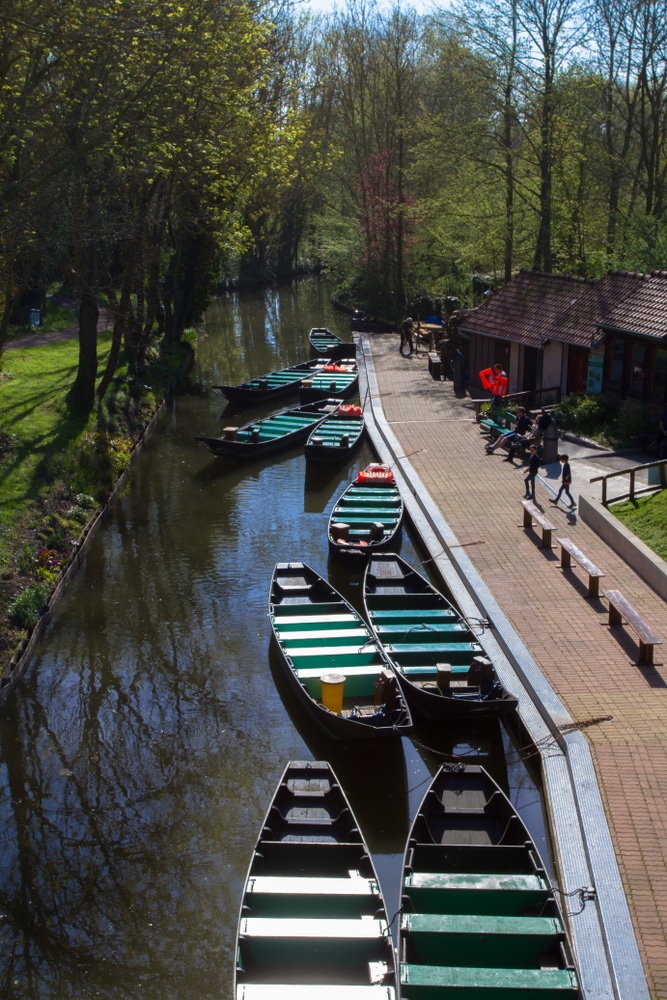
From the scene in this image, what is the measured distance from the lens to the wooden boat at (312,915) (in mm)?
8922

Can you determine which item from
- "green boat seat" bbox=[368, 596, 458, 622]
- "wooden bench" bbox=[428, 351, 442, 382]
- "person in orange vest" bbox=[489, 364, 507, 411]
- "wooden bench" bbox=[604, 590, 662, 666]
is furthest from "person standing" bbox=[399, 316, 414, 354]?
"wooden bench" bbox=[604, 590, 662, 666]

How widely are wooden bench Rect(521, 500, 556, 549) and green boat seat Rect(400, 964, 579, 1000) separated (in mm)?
11444

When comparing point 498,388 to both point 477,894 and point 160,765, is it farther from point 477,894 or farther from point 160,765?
point 477,894

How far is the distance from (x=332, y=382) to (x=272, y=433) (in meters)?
6.53

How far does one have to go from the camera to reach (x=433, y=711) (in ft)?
45.3

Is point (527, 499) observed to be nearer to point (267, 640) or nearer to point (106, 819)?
point (267, 640)

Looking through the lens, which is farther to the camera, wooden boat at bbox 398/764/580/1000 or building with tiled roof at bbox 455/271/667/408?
building with tiled roof at bbox 455/271/667/408

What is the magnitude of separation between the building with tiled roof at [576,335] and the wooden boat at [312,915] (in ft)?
56.0

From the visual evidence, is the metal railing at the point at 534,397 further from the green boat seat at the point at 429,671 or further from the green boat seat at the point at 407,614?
the green boat seat at the point at 429,671

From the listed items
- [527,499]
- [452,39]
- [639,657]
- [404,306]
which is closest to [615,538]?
[527,499]

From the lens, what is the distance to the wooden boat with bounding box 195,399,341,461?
2806 centimetres

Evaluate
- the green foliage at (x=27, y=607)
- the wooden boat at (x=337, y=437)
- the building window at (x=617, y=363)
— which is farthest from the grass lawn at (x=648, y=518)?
the green foliage at (x=27, y=607)

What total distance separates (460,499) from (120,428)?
12.3 meters

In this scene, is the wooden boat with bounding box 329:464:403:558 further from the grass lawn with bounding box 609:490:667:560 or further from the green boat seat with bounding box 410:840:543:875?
the green boat seat with bounding box 410:840:543:875
